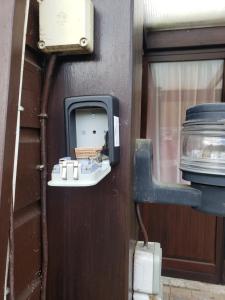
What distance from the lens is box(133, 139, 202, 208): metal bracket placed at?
0.68 meters

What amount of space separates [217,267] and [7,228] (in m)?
1.93

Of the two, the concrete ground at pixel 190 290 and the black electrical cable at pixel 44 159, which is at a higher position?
the black electrical cable at pixel 44 159

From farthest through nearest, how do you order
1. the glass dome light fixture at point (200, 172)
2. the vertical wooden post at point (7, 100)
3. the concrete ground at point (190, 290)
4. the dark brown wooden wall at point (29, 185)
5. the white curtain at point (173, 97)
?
the white curtain at point (173, 97), the concrete ground at point (190, 290), the glass dome light fixture at point (200, 172), the dark brown wooden wall at point (29, 185), the vertical wooden post at point (7, 100)

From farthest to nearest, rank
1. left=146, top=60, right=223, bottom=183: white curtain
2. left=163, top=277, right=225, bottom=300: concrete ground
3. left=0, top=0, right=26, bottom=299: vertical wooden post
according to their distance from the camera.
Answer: left=146, top=60, right=223, bottom=183: white curtain < left=163, top=277, right=225, bottom=300: concrete ground < left=0, top=0, right=26, bottom=299: vertical wooden post

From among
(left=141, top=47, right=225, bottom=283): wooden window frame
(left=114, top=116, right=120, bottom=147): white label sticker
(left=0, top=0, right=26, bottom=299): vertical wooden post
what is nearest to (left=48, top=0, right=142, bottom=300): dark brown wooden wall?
(left=114, top=116, right=120, bottom=147): white label sticker

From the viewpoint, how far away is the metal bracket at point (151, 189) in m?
0.68

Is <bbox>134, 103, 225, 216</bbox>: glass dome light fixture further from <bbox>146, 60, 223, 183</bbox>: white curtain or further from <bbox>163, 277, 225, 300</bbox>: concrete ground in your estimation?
<bbox>163, 277, 225, 300</bbox>: concrete ground

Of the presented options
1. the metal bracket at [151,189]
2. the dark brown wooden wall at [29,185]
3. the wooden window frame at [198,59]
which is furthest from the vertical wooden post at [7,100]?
the wooden window frame at [198,59]

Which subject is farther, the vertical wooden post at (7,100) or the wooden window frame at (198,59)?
the wooden window frame at (198,59)

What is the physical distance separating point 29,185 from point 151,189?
1.05ft

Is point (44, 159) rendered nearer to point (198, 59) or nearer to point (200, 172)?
point (200, 172)

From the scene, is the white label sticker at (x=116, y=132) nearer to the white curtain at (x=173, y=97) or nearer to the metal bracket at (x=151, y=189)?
the metal bracket at (x=151, y=189)

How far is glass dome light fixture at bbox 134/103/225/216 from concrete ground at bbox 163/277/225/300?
1.43 meters

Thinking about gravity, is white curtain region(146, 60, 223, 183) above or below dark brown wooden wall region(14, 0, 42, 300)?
above
